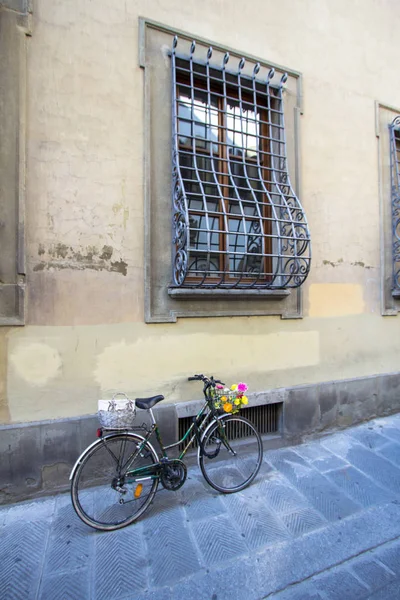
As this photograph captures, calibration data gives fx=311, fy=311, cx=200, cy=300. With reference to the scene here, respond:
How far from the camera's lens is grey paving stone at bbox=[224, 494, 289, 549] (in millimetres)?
2469

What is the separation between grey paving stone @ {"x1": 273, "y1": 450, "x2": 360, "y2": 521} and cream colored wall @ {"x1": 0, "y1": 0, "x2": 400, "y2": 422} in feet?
2.97

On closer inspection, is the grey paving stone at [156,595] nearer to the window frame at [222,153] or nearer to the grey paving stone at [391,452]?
the window frame at [222,153]

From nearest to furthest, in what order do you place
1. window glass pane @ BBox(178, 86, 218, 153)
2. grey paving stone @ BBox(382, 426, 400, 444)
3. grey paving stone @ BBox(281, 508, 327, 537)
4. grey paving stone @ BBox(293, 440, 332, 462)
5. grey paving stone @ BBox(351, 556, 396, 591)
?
grey paving stone @ BBox(351, 556, 396, 591) < grey paving stone @ BBox(281, 508, 327, 537) < window glass pane @ BBox(178, 86, 218, 153) < grey paving stone @ BBox(293, 440, 332, 462) < grey paving stone @ BBox(382, 426, 400, 444)

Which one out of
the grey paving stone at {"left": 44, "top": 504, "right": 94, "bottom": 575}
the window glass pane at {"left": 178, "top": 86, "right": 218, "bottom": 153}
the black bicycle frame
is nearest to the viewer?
the grey paving stone at {"left": 44, "top": 504, "right": 94, "bottom": 575}

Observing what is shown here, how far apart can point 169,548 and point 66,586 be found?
72cm

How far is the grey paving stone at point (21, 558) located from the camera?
204 cm

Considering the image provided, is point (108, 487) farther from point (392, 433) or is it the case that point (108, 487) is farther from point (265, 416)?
point (392, 433)

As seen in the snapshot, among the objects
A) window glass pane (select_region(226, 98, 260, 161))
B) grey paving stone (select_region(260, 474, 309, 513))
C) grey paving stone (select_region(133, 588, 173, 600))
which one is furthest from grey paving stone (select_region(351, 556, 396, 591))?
window glass pane (select_region(226, 98, 260, 161))

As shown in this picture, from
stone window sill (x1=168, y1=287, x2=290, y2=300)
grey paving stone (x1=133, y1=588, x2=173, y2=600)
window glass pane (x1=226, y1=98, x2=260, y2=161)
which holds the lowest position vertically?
grey paving stone (x1=133, y1=588, x2=173, y2=600)

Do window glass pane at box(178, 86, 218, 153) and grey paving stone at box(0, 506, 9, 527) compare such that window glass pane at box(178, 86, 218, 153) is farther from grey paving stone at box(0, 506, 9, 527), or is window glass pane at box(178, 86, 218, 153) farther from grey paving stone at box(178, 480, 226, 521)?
grey paving stone at box(0, 506, 9, 527)

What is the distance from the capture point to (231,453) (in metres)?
3.34

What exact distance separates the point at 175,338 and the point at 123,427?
1148mm

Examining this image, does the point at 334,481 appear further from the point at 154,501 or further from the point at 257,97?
the point at 257,97

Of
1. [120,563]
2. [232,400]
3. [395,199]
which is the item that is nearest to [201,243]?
[232,400]
